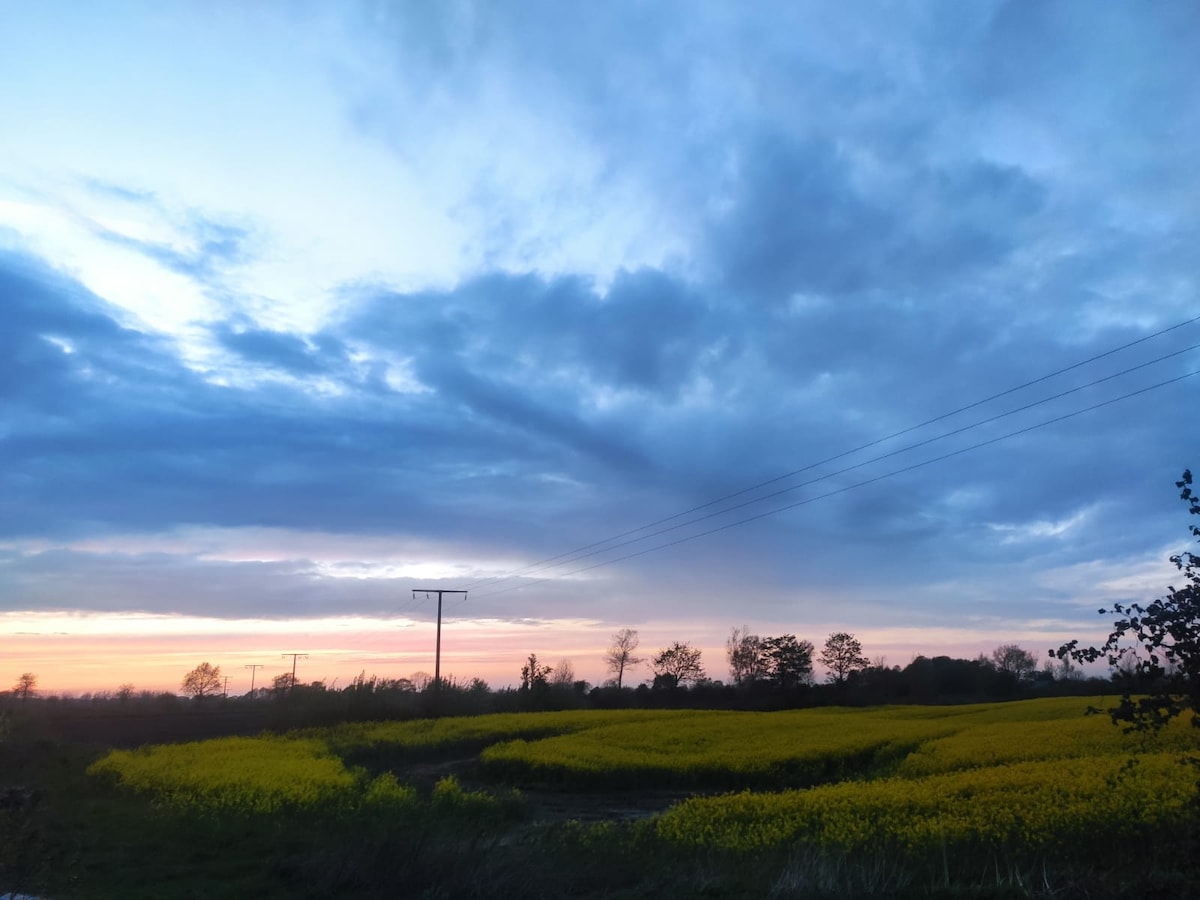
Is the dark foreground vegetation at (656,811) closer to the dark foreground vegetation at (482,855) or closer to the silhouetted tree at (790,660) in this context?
the dark foreground vegetation at (482,855)

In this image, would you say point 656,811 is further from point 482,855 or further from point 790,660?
point 790,660

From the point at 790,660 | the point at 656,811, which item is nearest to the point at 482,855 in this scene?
the point at 656,811

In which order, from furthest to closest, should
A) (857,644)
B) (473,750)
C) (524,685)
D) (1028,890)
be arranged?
(857,644) → (524,685) → (473,750) → (1028,890)

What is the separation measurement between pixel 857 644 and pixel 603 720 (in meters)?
61.7

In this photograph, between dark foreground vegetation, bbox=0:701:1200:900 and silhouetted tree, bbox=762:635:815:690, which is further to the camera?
silhouetted tree, bbox=762:635:815:690

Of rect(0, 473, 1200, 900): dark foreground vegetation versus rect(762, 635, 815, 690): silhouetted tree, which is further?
rect(762, 635, 815, 690): silhouetted tree

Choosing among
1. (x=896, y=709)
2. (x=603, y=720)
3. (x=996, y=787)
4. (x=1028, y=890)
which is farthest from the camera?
(x=896, y=709)

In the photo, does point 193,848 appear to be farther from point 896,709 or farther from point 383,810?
point 896,709

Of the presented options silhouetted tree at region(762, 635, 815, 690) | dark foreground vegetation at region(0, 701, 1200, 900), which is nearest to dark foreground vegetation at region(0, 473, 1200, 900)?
dark foreground vegetation at region(0, 701, 1200, 900)

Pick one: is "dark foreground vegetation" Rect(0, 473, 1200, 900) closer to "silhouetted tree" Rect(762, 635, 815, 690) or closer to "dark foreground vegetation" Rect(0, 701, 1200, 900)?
"dark foreground vegetation" Rect(0, 701, 1200, 900)

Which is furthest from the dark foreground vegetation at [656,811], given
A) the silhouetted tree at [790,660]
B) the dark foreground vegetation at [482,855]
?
the silhouetted tree at [790,660]

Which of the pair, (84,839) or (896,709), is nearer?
(84,839)

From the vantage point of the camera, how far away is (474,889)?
988 cm

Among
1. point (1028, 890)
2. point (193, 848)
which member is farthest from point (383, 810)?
point (1028, 890)
